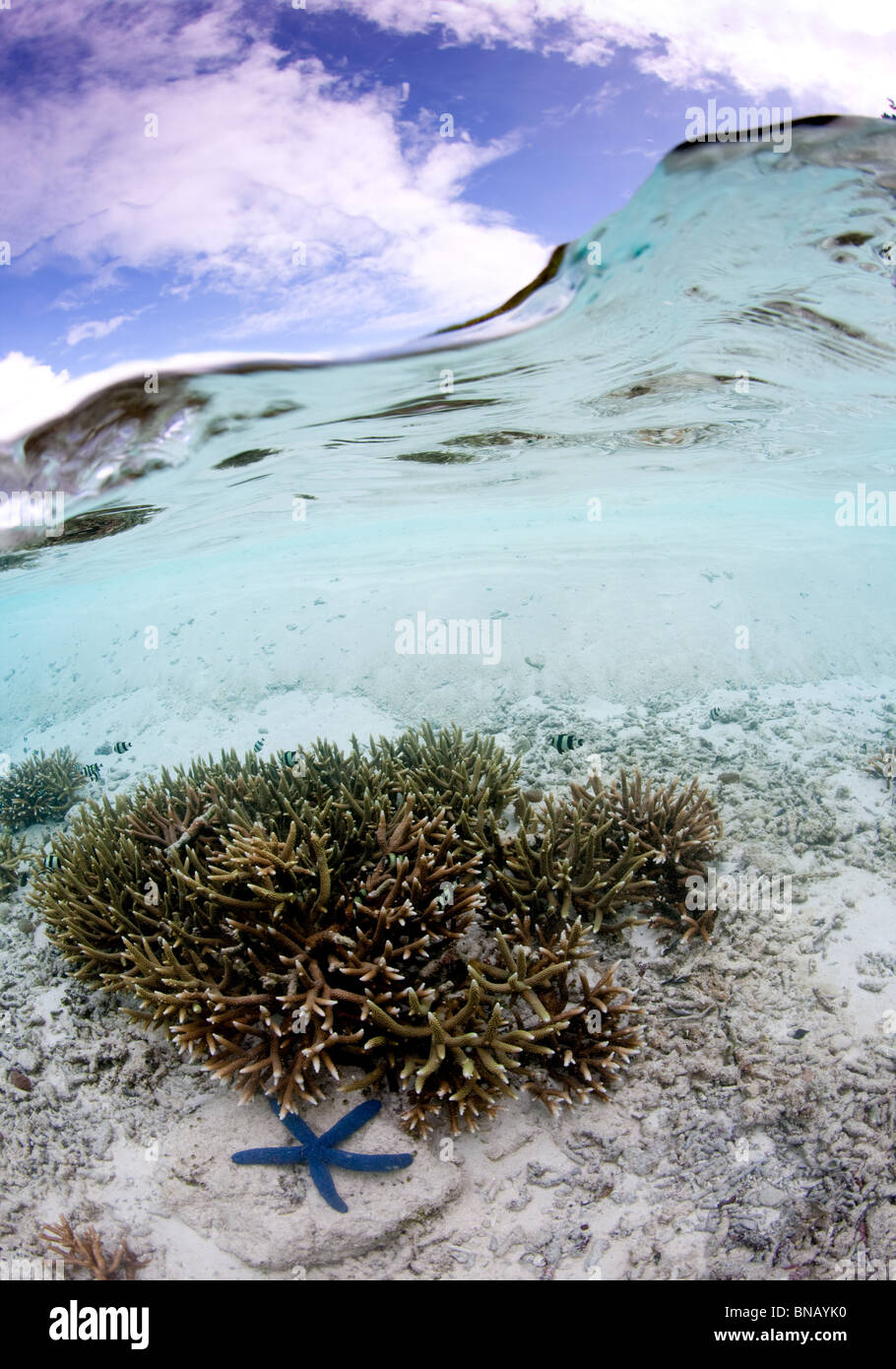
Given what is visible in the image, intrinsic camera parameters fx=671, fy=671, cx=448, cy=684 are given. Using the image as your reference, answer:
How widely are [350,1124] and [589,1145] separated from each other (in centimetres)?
142

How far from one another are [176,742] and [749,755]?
8694 mm

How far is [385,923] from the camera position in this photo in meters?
4.12

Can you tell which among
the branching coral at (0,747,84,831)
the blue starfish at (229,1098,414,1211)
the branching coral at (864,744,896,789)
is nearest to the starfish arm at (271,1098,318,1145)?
the blue starfish at (229,1098,414,1211)

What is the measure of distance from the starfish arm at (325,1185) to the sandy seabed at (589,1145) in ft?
0.30

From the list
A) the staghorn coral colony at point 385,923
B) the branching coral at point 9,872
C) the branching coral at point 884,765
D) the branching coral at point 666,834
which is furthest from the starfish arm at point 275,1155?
the branching coral at point 884,765

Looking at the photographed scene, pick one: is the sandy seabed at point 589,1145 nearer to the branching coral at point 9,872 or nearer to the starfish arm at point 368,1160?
the starfish arm at point 368,1160

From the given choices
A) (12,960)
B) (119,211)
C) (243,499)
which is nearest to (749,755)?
(12,960)

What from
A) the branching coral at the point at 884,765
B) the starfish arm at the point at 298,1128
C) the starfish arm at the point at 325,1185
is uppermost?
the branching coral at the point at 884,765

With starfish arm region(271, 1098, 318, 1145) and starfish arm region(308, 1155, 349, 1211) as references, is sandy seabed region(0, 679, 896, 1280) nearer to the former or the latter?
starfish arm region(308, 1155, 349, 1211)

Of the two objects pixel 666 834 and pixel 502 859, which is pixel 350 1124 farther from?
pixel 666 834

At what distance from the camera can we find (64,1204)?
390 cm

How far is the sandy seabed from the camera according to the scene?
11.8ft

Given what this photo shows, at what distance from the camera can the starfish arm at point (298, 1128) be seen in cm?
370
